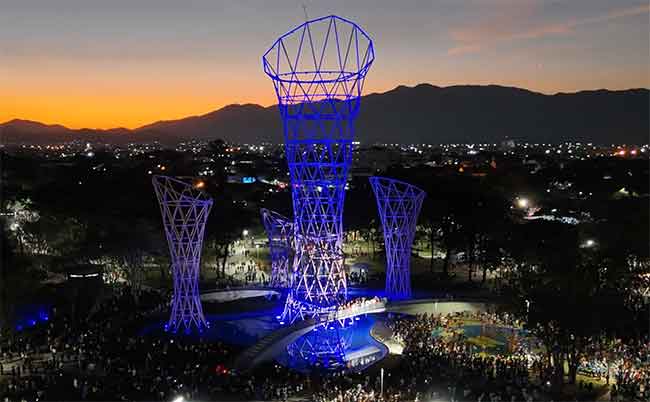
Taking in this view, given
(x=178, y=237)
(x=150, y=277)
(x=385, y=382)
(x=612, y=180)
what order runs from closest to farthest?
(x=385, y=382) < (x=178, y=237) < (x=150, y=277) < (x=612, y=180)

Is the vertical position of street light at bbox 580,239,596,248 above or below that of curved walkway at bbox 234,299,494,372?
above

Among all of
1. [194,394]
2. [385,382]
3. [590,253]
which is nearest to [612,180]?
[590,253]

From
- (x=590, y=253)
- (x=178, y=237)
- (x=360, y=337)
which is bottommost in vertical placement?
(x=360, y=337)

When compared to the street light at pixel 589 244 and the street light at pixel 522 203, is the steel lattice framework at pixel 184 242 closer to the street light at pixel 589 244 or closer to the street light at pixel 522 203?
the street light at pixel 589 244

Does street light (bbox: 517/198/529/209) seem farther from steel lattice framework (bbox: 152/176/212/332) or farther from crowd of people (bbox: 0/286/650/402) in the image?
steel lattice framework (bbox: 152/176/212/332)

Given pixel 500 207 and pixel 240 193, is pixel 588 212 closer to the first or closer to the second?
pixel 500 207

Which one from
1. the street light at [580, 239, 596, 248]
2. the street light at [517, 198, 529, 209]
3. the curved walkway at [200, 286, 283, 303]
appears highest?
the street light at [580, 239, 596, 248]

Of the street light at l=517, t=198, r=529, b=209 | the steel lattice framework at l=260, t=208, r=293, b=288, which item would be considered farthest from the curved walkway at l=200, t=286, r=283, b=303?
the street light at l=517, t=198, r=529, b=209
